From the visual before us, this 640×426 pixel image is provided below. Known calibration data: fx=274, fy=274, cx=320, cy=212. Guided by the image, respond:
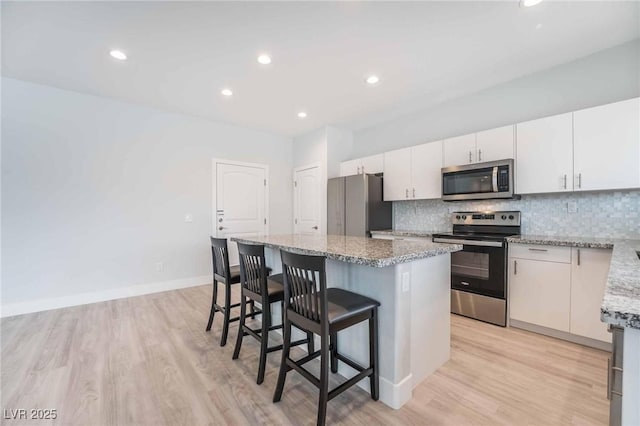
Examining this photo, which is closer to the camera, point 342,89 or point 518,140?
point 518,140

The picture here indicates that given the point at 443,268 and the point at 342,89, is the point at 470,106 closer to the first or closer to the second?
the point at 342,89

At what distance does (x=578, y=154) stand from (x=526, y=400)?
2.15m

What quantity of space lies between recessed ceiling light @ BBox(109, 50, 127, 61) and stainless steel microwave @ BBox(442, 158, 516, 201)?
3.56m

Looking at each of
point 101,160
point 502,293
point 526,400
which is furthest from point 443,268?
point 101,160

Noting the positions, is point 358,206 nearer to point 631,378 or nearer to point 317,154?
point 317,154

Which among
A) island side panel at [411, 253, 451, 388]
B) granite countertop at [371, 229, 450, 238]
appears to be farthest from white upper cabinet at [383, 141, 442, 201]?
island side panel at [411, 253, 451, 388]

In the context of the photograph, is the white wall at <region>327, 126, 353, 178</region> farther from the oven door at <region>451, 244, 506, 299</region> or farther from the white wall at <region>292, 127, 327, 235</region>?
the oven door at <region>451, 244, 506, 299</region>

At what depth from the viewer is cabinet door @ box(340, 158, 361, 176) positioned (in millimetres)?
4484

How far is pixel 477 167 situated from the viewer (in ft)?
9.88

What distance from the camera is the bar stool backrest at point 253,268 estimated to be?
1.90 meters

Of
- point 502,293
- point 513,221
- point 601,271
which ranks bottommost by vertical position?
point 502,293

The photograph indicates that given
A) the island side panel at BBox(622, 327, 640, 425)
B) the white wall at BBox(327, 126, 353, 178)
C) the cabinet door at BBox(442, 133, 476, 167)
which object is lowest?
the island side panel at BBox(622, 327, 640, 425)

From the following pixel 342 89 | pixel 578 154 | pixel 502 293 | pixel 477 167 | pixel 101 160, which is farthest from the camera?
pixel 101 160

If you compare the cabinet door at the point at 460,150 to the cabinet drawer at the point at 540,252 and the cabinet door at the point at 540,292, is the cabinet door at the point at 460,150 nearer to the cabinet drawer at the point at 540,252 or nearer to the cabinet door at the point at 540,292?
the cabinet drawer at the point at 540,252
